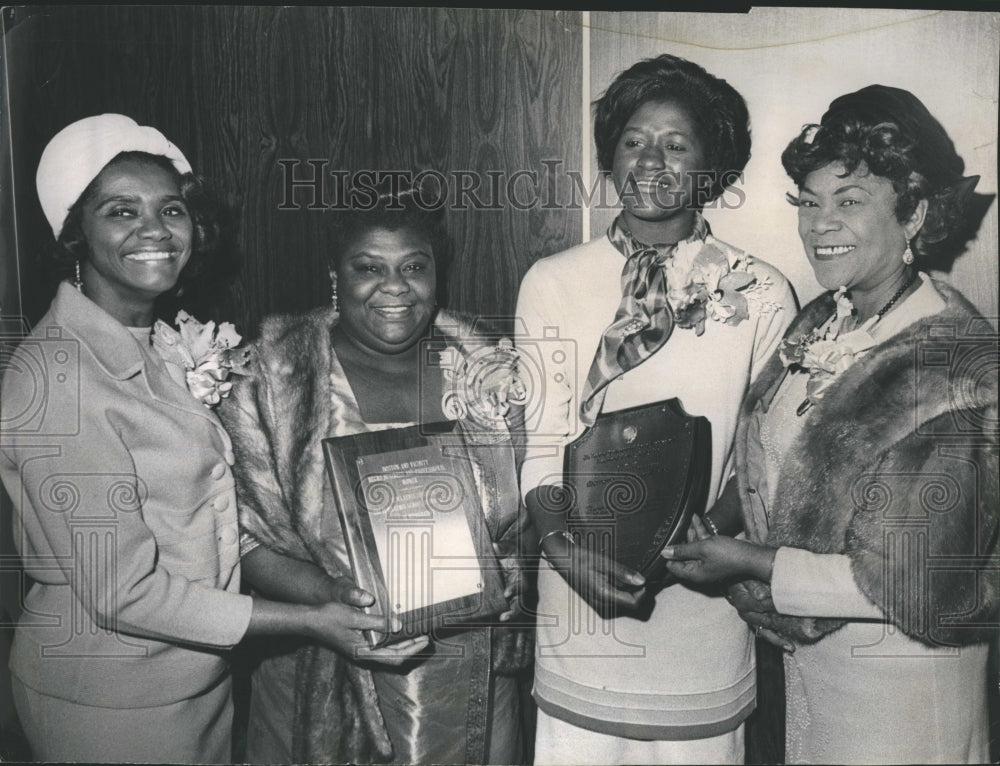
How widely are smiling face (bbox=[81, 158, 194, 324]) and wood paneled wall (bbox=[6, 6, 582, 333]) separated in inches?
4.5

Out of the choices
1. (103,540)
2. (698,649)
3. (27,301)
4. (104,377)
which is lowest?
(698,649)

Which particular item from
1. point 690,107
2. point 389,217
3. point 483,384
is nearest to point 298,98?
point 389,217

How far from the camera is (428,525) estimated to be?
267cm

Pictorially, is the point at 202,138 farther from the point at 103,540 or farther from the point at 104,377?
the point at 103,540

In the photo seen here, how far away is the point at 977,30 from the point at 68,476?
2.49m

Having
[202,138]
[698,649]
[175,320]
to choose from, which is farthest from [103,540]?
[698,649]

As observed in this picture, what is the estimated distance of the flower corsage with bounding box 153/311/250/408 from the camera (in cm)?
265

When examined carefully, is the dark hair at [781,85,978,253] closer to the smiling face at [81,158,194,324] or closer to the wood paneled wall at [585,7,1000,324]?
the wood paneled wall at [585,7,1000,324]

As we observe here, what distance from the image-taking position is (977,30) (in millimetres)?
2723

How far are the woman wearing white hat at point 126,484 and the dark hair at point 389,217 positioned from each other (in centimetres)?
33

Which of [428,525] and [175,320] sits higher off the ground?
[175,320]

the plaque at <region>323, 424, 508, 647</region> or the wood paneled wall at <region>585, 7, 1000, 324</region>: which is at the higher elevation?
the wood paneled wall at <region>585, 7, 1000, 324</region>

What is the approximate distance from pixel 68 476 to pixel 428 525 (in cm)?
87

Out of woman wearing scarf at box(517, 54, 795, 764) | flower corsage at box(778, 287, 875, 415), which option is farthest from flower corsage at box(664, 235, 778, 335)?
flower corsage at box(778, 287, 875, 415)
